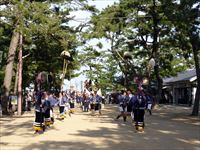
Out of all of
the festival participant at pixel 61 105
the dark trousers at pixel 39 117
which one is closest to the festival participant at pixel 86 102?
the festival participant at pixel 61 105

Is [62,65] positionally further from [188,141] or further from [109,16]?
[188,141]

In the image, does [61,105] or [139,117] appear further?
[61,105]

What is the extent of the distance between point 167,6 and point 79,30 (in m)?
11.1

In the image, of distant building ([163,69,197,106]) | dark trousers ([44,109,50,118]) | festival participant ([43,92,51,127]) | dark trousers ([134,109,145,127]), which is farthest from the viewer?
distant building ([163,69,197,106])

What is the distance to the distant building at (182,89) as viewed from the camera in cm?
5598

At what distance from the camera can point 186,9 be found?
29828 mm

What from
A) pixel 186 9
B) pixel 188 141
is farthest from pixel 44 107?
pixel 186 9

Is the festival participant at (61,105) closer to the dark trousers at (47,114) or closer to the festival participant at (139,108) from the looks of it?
the dark trousers at (47,114)

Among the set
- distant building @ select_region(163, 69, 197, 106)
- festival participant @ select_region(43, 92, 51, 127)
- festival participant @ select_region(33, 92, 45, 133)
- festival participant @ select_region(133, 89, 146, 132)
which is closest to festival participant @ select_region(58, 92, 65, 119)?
festival participant @ select_region(43, 92, 51, 127)

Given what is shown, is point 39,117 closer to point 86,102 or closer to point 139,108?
point 139,108

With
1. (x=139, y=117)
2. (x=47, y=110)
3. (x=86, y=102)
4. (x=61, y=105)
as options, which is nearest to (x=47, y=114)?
(x=47, y=110)

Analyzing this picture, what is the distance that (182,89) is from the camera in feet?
205

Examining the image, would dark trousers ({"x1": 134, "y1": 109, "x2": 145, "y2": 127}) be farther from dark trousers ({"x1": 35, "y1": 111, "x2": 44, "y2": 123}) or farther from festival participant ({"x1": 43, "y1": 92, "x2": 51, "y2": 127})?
dark trousers ({"x1": 35, "y1": 111, "x2": 44, "y2": 123})

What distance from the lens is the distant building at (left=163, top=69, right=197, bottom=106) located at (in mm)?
55984
